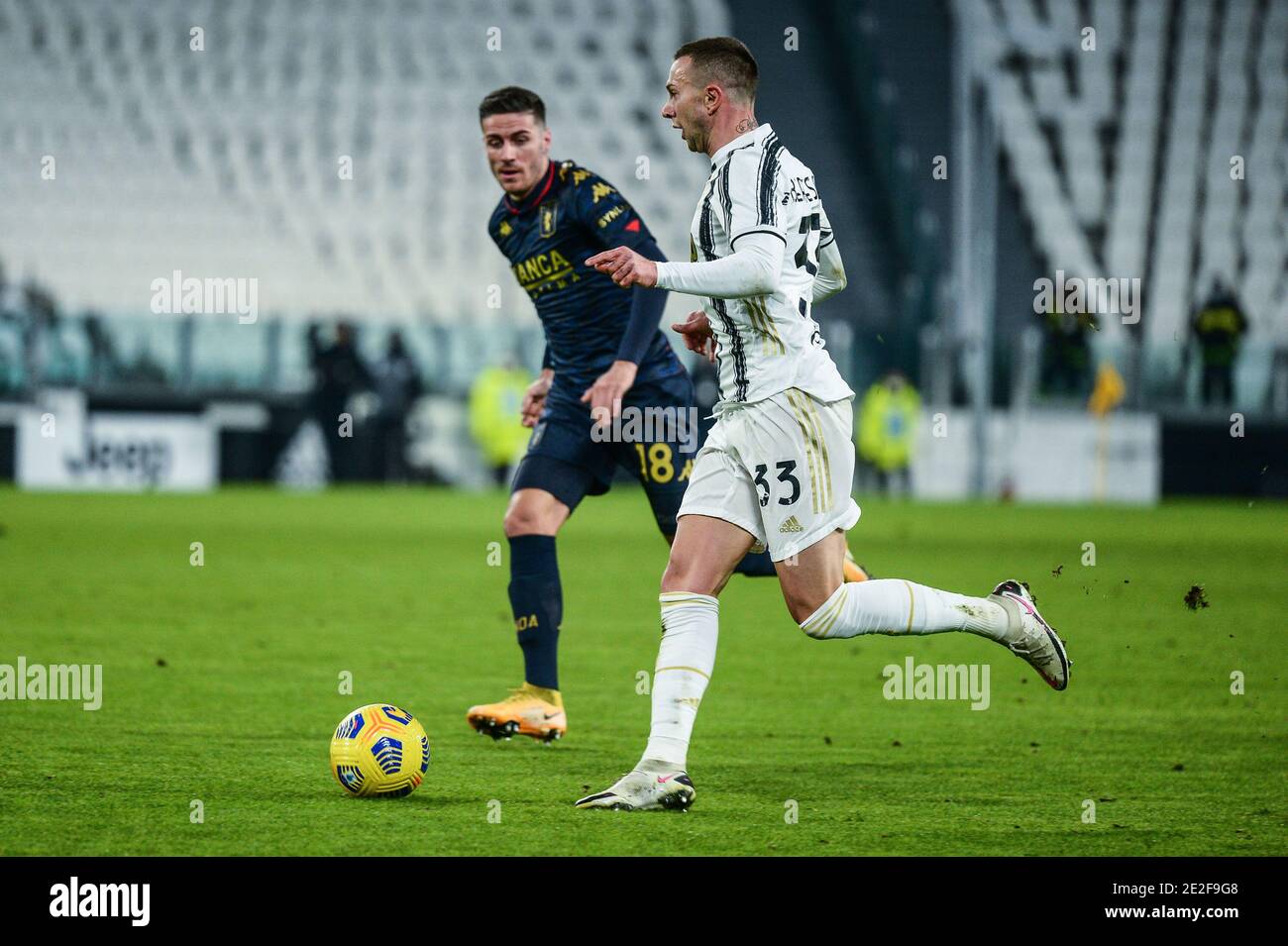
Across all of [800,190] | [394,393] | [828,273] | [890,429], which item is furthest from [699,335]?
[890,429]

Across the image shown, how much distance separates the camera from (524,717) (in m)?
6.58

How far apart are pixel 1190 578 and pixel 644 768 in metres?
9.60

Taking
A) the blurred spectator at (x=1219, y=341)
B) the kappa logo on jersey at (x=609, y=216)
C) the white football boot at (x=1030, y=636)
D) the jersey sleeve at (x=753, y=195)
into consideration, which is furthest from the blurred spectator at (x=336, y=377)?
the jersey sleeve at (x=753, y=195)

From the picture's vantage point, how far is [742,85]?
17.7ft

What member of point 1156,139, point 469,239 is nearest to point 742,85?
point 469,239

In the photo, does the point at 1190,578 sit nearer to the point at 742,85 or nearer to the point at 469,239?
the point at 742,85

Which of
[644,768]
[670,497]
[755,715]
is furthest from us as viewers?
[755,715]

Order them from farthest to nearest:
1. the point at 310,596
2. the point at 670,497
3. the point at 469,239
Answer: the point at 469,239
the point at 310,596
the point at 670,497

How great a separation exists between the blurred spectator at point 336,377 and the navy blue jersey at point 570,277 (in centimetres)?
1793

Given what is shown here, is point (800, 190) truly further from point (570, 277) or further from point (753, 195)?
point (570, 277)

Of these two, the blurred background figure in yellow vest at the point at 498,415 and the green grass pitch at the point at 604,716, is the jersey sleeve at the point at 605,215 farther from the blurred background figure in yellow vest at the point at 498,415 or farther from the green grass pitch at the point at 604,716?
the blurred background figure in yellow vest at the point at 498,415

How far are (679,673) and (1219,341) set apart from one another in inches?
962

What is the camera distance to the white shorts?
536cm

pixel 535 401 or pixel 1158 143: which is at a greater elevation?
pixel 1158 143
